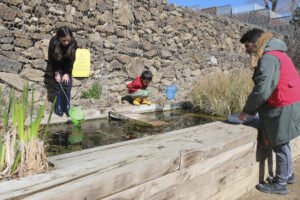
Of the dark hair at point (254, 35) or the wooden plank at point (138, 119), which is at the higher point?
the dark hair at point (254, 35)

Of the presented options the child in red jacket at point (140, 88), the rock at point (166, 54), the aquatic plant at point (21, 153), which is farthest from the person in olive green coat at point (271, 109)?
the rock at point (166, 54)

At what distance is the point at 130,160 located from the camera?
4.38 feet

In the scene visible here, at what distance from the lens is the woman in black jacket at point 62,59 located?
3343 mm

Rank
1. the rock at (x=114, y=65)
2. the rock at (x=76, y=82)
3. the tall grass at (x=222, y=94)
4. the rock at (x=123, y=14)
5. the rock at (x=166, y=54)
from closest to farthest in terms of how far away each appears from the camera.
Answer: the tall grass at (x=222, y=94) < the rock at (x=76, y=82) < the rock at (x=114, y=65) < the rock at (x=123, y=14) < the rock at (x=166, y=54)

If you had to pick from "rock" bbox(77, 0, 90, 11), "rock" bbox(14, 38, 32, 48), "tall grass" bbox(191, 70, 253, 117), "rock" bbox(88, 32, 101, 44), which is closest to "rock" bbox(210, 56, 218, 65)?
"tall grass" bbox(191, 70, 253, 117)

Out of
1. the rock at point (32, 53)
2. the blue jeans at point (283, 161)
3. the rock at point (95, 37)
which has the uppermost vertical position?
the rock at point (95, 37)

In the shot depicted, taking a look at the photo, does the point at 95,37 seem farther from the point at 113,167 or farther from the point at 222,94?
the point at 113,167

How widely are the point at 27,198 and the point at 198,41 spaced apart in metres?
6.72

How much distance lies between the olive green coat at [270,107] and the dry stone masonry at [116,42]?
326 cm

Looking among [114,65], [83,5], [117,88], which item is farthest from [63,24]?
[117,88]

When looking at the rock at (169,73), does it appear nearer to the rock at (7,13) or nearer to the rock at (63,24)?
the rock at (63,24)

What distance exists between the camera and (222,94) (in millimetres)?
4078

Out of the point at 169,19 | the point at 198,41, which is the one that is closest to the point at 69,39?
the point at 169,19

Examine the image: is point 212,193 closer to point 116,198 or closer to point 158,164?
point 158,164
